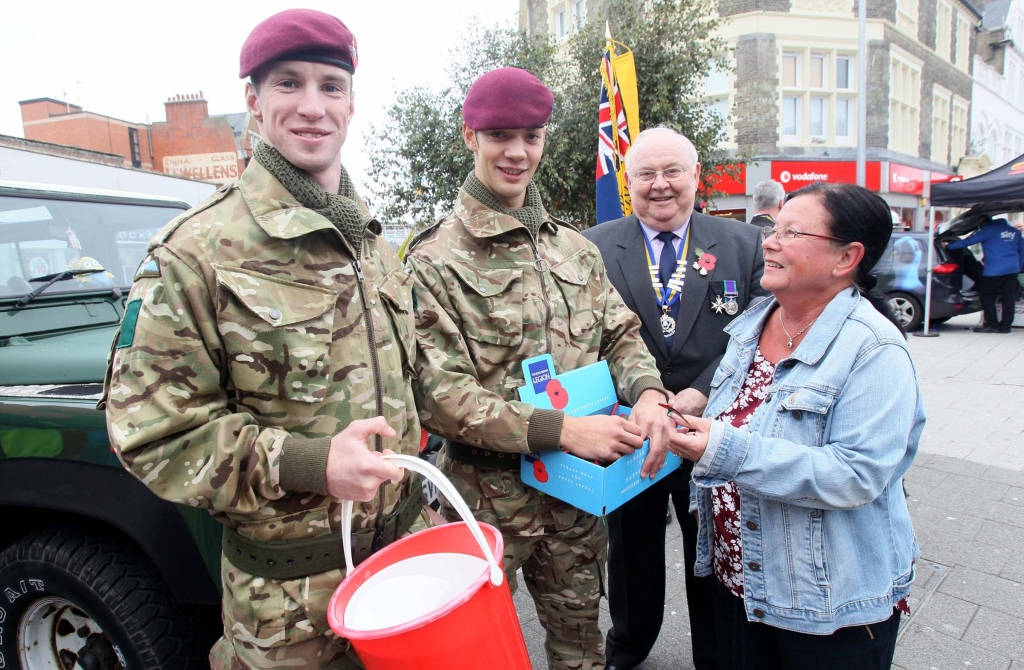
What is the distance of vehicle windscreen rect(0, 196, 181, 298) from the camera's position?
9.12 ft

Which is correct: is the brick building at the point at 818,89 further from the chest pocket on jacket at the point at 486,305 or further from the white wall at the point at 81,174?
the chest pocket on jacket at the point at 486,305

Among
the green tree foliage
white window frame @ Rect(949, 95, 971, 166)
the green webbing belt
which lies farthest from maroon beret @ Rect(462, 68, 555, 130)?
white window frame @ Rect(949, 95, 971, 166)

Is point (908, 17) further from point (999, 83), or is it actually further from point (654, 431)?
point (654, 431)

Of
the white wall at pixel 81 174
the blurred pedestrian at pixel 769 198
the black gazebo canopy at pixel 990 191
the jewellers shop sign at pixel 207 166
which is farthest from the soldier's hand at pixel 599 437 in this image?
the jewellers shop sign at pixel 207 166

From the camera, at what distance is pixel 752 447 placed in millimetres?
1526

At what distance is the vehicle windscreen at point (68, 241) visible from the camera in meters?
2.78

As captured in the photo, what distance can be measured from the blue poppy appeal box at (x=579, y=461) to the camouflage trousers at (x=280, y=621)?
0.66 m

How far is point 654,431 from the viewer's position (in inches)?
70.9

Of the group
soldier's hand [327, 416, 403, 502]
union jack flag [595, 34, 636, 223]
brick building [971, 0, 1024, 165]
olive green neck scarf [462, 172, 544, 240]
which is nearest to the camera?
soldier's hand [327, 416, 403, 502]

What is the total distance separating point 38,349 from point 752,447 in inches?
104

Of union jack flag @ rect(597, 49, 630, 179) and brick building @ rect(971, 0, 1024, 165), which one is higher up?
brick building @ rect(971, 0, 1024, 165)

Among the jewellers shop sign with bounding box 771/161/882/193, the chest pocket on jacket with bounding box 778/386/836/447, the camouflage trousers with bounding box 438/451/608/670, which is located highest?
the jewellers shop sign with bounding box 771/161/882/193

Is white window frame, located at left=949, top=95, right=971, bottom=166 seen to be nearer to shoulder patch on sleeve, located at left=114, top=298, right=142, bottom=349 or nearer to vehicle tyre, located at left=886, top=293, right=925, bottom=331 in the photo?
vehicle tyre, located at left=886, top=293, right=925, bottom=331

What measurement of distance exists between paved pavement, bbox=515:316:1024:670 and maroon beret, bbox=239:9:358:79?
2.48 meters
